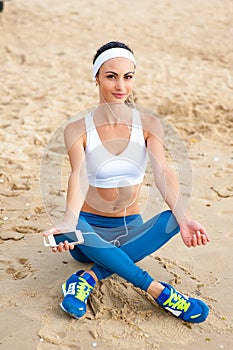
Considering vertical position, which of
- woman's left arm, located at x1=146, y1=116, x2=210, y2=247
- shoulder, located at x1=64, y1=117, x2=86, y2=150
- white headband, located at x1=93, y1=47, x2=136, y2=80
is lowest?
woman's left arm, located at x1=146, y1=116, x2=210, y2=247

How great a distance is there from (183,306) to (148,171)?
1.88 meters

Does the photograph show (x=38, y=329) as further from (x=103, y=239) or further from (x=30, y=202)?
(x=30, y=202)

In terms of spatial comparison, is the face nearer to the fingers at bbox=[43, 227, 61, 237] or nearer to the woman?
the woman

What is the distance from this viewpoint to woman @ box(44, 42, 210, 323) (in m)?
2.68

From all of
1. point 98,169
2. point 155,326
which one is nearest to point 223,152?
point 98,169

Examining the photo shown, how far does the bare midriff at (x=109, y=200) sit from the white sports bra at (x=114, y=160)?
0.03 meters

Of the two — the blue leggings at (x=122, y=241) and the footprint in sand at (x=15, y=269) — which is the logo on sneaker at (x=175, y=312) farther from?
the footprint in sand at (x=15, y=269)

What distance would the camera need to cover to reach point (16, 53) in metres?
7.12

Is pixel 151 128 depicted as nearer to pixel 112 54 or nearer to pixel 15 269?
pixel 112 54

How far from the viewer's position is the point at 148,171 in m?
4.43

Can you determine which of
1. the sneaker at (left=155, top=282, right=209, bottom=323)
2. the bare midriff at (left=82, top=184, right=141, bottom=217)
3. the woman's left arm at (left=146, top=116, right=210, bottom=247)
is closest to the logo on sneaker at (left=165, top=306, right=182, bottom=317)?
the sneaker at (left=155, top=282, right=209, bottom=323)

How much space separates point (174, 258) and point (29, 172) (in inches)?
60.2

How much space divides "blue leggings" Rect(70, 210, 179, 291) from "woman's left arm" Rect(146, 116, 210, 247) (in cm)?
5

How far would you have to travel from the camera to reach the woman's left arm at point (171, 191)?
267 cm
